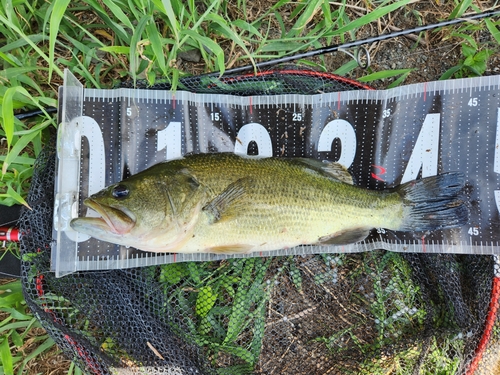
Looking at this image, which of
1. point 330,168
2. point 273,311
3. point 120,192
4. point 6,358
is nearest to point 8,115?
point 120,192

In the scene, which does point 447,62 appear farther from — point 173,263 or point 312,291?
point 173,263

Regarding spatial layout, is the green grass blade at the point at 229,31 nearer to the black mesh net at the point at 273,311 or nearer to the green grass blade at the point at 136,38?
the green grass blade at the point at 136,38

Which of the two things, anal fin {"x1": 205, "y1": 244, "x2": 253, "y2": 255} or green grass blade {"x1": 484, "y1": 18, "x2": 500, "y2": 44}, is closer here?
anal fin {"x1": 205, "y1": 244, "x2": 253, "y2": 255}

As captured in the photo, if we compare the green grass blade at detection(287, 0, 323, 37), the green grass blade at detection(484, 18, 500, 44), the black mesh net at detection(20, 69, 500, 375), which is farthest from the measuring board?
the green grass blade at detection(287, 0, 323, 37)

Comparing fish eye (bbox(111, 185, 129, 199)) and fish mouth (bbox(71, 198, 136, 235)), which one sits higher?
fish eye (bbox(111, 185, 129, 199))

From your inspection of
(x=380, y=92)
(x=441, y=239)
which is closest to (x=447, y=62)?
(x=380, y=92)

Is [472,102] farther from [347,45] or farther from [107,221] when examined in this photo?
[107,221]

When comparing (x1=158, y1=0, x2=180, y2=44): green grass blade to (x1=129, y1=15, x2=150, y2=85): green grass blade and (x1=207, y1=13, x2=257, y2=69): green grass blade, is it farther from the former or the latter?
(x1=207, y1=13, x2=257, y2=69): green grass blade

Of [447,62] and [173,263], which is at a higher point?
[447,62]
